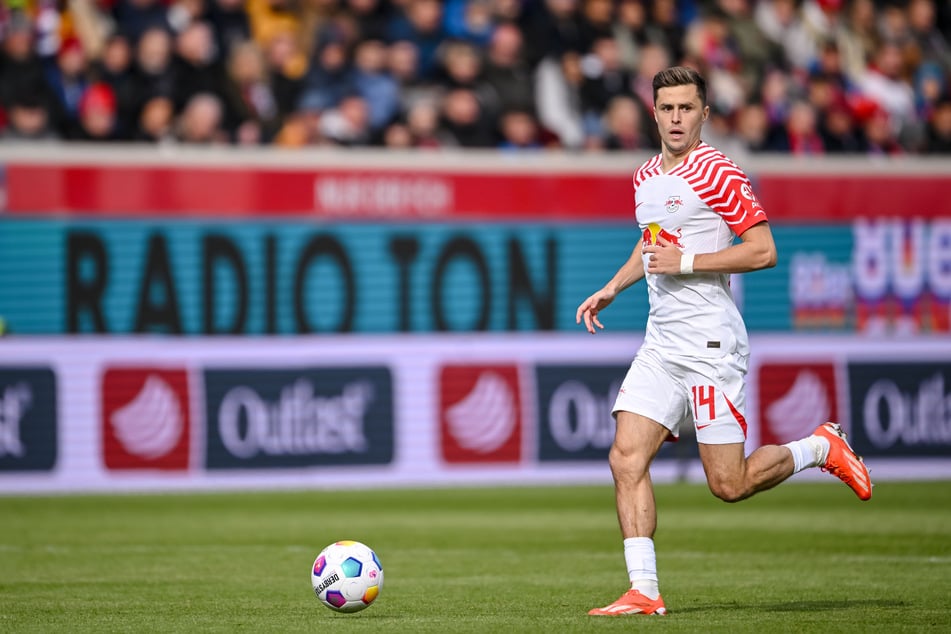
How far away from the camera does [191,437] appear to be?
16188mm

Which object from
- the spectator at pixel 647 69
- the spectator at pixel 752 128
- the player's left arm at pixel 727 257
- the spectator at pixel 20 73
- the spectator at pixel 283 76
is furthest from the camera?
the spectator at pixel 752 128

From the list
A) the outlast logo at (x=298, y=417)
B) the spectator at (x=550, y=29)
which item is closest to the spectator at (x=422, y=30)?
the spectator at (x=550, y=29)

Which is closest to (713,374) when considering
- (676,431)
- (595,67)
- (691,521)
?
(676,431)

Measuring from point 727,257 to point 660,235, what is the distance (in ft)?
1.31

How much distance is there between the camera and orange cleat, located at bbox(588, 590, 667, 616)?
25.3ft

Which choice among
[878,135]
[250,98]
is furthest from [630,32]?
[250,98]

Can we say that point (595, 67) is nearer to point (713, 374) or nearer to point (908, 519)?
point (908, 519)

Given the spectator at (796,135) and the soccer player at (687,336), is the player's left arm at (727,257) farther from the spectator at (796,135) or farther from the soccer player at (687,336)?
the spectator at (796,135)

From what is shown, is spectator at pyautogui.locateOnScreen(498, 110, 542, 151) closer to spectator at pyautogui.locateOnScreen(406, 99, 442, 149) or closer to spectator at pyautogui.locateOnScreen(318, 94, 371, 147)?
spectator at pyautogui.locateOnScreen(406, 99, 442, 149)

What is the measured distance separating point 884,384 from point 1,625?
11.5 metres

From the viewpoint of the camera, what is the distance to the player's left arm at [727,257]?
7.61 meters

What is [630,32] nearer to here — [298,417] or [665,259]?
[298,417]

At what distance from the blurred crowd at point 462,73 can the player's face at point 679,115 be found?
10.3 meters

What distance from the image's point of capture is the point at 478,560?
35.6 ft
